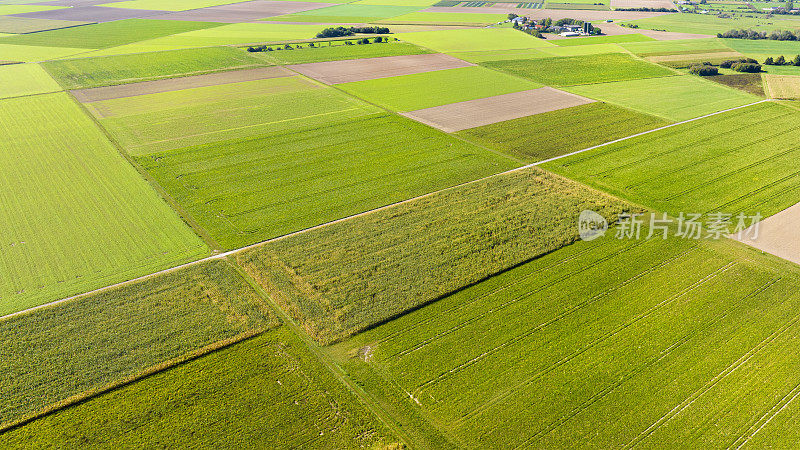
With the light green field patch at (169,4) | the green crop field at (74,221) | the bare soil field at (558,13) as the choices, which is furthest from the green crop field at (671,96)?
the light green field patch at (169,4)

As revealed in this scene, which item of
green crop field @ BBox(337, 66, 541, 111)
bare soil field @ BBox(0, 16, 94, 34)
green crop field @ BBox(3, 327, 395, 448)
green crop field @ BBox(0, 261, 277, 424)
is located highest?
bare soil field @ BBox(0, 16, 94, 34)

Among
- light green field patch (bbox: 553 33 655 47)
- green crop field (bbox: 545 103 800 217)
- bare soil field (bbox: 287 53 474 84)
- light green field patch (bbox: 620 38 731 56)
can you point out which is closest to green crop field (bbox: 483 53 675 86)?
light green field patch (bbox: 620 38 731 56)

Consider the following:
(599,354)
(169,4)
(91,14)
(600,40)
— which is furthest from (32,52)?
(600,40)

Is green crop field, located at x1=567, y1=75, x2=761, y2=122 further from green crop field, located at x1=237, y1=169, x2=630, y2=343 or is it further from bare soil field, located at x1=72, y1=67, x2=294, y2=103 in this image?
bare soil field, located at x1=72, y1=67, x2=294, y2=103

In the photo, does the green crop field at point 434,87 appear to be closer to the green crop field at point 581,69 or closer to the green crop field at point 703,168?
the green crop field at point 581,69

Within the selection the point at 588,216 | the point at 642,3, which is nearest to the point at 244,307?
the point at 588,216

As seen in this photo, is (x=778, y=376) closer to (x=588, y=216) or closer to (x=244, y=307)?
(x=588, y=216)
